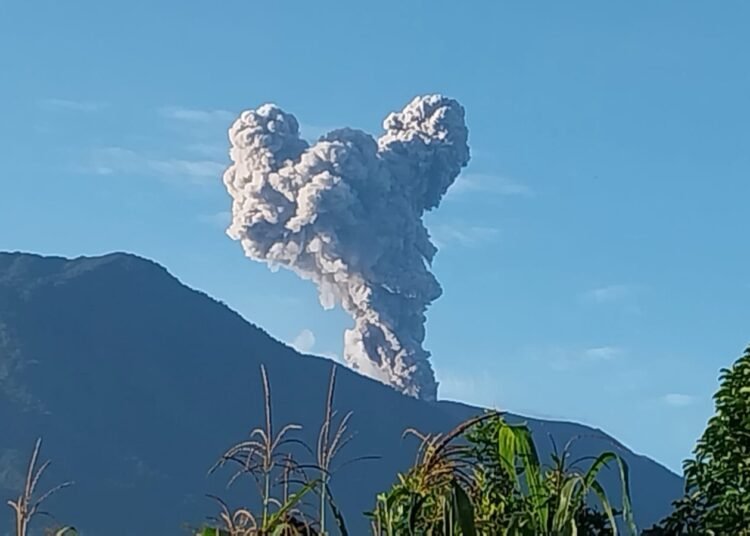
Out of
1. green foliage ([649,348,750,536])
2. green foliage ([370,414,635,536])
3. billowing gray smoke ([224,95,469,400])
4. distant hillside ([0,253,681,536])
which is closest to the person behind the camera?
green foliage ([370,414,635,536])

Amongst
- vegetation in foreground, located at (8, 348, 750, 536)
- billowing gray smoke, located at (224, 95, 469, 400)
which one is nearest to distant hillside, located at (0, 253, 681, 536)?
billowing gray smoke, located at (224, 95, 469, 400)

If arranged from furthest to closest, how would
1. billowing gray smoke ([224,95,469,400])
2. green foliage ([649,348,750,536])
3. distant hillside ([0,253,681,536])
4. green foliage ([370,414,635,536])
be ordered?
distant hillside ([0,253,681,536]) → billowing gray smoke ([224,95,469,400]) → green foliage ([649,348,750,536]) → green foliage ([370,414,635,536])

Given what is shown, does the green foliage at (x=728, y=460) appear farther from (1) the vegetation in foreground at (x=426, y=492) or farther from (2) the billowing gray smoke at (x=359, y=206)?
(2) the billowing gray smoke at (x=359, y=206)

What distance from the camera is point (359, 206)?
14162cm

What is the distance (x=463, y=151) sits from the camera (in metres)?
136

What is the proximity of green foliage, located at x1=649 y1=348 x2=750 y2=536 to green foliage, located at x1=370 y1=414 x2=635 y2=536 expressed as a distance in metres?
3.15

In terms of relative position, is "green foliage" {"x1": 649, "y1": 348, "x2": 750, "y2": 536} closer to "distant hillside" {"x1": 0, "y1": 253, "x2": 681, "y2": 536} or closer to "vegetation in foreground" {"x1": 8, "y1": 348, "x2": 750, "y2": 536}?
"vegetation in foreground" {"x1": 8, "y1": 348, "x2": 750, "y2": 536}

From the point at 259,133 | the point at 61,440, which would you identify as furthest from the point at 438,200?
the point at 61,440

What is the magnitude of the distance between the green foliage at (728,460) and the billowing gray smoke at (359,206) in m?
119

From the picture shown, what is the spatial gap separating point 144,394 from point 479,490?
16443 cm

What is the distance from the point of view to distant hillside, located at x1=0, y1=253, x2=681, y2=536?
134250 mm

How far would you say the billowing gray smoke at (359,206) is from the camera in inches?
5044

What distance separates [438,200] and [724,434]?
138 m

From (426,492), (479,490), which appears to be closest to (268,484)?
(426,492)
